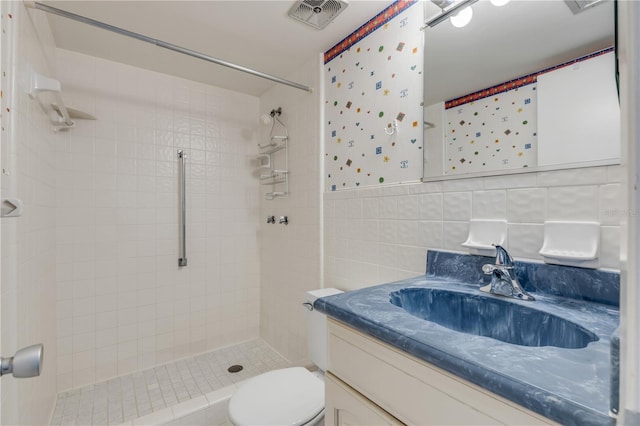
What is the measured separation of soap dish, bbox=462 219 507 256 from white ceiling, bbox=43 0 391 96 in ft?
3.87

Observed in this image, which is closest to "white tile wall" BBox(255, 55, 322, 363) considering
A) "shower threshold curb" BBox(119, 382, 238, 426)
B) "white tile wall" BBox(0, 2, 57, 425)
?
"shower threshold curb" BBox(119, 382, 238, 426)

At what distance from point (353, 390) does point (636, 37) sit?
86 cm

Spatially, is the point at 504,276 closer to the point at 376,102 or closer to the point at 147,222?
the point at 376,102

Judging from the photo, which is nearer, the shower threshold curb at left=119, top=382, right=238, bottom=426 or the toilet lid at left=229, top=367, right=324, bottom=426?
the toilet lid at left=229, top=367, right=324, bottom=426

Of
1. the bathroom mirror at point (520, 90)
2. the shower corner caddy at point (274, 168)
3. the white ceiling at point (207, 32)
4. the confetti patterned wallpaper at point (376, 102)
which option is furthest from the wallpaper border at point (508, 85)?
the shower corner caddy at point (274, 168)

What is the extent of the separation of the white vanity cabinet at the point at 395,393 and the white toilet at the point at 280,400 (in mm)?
379

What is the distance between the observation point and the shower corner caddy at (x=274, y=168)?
2.28 m

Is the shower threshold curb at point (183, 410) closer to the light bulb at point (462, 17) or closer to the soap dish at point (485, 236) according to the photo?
the soap dish at point (485, 236)

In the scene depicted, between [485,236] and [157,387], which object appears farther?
[157,387]

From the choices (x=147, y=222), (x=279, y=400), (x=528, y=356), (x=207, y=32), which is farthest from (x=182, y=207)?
(x=528, y=356)

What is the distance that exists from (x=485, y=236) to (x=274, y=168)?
1810 mm

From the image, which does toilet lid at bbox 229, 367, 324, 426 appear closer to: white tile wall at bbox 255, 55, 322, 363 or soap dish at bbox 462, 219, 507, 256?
white tile wall at bbox 255, 55, 322, 363

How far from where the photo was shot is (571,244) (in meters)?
0.87

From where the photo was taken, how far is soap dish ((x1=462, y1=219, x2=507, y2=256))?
3.41 feet
